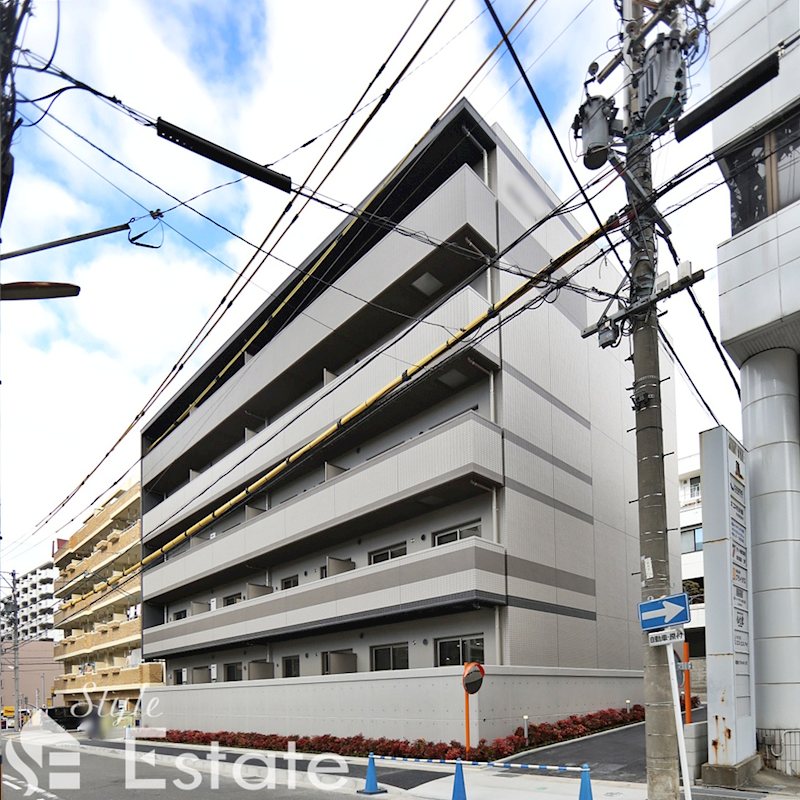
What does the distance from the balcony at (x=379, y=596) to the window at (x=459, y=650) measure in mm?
1090

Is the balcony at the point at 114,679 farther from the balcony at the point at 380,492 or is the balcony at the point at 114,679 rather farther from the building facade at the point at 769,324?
the building facade at the point at 769,324

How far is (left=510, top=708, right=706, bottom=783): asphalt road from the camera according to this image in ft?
52.9

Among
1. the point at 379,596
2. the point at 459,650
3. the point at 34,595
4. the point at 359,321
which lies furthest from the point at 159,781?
the point at 34,595

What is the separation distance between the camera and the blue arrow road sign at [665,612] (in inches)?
401

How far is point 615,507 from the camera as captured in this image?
3162 cm

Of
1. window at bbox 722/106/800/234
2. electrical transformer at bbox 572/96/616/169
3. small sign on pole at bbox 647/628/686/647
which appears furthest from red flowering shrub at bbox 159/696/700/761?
electrical transformer at bbox 572/96/616/169

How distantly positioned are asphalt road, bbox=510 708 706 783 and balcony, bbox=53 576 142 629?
3889 centimetres

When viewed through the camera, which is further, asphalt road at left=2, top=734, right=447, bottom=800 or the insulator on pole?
asphalt road at left=2, top=734, right=447, bottom=800

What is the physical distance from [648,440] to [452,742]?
40.7 ft

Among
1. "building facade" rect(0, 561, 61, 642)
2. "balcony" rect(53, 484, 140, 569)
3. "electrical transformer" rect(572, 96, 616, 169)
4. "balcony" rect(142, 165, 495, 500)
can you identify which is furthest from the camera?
"building facade" rect(0, 561, 61, 642)

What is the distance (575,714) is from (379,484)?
9.10 metres

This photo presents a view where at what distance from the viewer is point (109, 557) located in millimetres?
61719

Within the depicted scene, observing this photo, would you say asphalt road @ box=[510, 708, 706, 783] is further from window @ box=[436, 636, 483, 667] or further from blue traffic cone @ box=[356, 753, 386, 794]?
blue traffic cone @ box=[356, 753, 386, 794]

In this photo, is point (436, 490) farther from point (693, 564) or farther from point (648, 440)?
point (693, 564)
